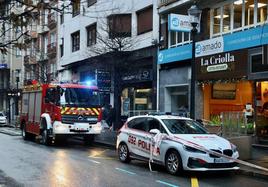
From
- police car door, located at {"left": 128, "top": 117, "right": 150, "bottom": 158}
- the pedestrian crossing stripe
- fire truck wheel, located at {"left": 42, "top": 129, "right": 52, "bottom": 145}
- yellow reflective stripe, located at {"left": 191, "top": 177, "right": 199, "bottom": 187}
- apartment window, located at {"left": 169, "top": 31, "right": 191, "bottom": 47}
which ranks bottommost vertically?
yellow reflective stripe, located at {"left": 191, "top": 177, "right": 199, "bottom": 187}

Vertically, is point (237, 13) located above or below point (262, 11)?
above

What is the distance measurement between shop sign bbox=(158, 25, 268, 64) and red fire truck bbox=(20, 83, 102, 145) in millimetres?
5462

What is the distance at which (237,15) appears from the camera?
2227 centimetres

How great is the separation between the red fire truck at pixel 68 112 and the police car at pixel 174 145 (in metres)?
6.19

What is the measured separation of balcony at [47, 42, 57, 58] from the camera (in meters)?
46.5

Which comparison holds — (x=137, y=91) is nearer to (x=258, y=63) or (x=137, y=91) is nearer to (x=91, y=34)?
(x=91, y=34)

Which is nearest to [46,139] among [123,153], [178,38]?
[123,153]

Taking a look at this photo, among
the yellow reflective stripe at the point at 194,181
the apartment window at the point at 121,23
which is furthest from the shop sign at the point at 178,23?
the yellow reflective stripe at the point at 194,181

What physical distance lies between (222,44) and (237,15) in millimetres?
1578

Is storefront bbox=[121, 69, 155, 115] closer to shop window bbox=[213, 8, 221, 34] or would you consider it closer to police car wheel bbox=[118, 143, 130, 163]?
shop window bbox=[213, 8, 221, 34]

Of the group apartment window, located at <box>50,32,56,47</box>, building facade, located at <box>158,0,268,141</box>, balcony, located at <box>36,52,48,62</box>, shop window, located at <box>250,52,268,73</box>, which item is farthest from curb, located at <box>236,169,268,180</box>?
apartment window, located at <box>50,32,56,47</box>

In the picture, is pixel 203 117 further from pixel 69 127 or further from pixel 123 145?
pixel 123 145

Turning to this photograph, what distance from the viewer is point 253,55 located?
20.0 meters

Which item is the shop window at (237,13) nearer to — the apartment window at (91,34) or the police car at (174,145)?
the police car at (174,145)
